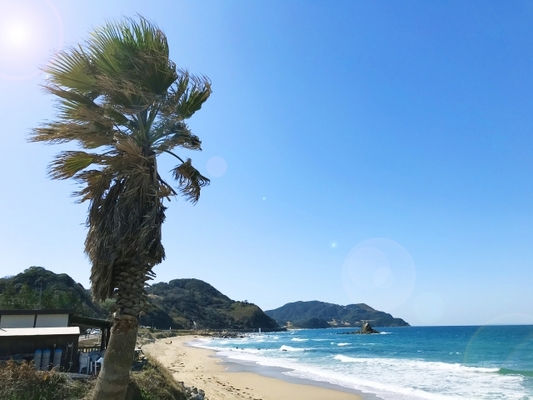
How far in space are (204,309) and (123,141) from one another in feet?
508

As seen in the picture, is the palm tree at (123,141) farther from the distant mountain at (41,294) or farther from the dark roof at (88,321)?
the distant mountain at (41,294)

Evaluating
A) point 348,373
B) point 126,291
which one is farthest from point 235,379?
point 126,291

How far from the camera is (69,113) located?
591 cm

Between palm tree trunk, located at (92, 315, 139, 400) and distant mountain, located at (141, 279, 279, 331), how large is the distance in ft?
387

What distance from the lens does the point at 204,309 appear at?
501 feet

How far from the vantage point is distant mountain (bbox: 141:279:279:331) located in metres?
136

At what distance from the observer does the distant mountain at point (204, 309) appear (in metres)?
136

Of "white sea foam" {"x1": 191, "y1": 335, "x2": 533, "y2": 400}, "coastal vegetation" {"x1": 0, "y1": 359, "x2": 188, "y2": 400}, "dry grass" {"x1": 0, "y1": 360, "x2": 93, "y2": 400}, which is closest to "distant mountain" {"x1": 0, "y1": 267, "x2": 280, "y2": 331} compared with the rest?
"white sea foam" {"x1": 191, "y1": 335, "x2": 533, "y2": 400}

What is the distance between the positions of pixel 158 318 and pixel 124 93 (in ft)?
364

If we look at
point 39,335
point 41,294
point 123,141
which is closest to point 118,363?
point 123,141

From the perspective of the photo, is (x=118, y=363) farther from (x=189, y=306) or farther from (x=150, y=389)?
(x=189, y=306)

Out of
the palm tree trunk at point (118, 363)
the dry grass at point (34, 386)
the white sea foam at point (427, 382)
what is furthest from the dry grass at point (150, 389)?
the white sea foam at point (427, 382)

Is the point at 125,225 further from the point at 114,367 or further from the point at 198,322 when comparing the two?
the point at 198,322

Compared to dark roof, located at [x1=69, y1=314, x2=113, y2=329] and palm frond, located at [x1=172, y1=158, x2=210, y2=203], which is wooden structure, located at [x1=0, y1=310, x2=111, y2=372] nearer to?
dark roof, located at [x1=69, y1=314, x2=113, y2=329]
